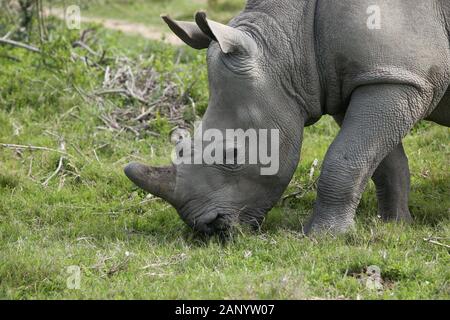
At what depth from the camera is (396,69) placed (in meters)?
6.45

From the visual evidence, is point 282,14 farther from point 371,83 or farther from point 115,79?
point 115,79

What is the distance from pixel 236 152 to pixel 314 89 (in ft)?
2.42

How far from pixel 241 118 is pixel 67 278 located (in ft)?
5.43

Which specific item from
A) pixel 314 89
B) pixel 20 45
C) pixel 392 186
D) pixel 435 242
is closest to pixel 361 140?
pixel 314 89

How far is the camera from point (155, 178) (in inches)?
268

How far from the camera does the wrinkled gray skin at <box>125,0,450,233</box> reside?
21.3ft

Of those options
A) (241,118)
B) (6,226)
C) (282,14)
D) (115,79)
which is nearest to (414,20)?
(282,14)

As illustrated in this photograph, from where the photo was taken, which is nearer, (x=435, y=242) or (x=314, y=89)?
(x=435, y=242)

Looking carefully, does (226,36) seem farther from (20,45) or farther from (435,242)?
(20,45)

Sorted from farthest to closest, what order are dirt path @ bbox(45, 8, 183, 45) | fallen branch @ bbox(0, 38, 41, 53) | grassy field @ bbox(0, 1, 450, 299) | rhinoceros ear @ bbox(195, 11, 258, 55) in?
dirt path @ bbox(45, 8, 183, 45), fallen branch @ bbox(0, 38, 41, 53), rhinoceros ear @ bbox(195, 11, 258, 55), grassy field @ bbox(0, 1, 450, 299)

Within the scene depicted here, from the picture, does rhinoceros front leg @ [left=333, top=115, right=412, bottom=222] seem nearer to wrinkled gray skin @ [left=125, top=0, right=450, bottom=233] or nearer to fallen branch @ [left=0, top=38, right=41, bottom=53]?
wrinkled gray skin @ [left=125, top=0, right=450, bottom=233]

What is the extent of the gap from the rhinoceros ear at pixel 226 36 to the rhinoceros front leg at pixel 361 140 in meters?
0.83

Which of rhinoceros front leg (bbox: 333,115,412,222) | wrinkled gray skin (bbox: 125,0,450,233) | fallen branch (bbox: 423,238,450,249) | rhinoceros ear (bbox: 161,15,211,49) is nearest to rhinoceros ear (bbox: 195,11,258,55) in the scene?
wrinkled gray skin (bbox: 125,0,450,233)

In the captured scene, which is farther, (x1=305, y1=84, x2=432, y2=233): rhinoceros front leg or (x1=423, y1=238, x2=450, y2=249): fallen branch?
(x1=305, y1=84, x2=432, y2=233): rhinoceros front leg
